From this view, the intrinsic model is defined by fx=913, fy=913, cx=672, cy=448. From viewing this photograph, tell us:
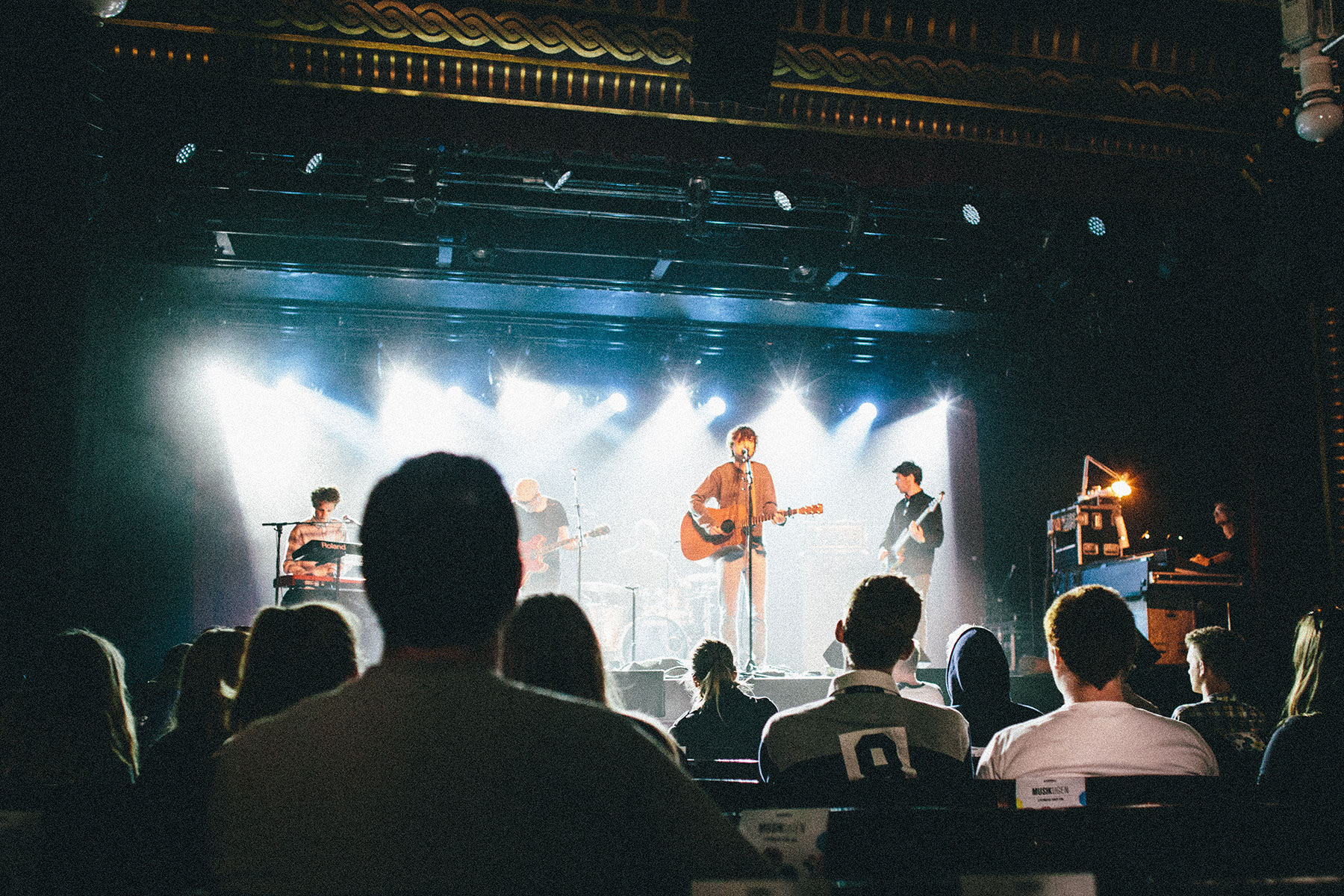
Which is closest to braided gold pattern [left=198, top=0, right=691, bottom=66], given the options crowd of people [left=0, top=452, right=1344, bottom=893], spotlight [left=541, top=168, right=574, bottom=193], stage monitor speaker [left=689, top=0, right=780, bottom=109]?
stage monitor speaker [left=689, top=0, right=780, bottom=109]

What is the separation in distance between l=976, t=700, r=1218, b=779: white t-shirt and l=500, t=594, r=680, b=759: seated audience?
40.3 inches

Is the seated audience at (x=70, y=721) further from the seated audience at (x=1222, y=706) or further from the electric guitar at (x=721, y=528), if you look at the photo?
the electric guitar at (x=721, y=528)

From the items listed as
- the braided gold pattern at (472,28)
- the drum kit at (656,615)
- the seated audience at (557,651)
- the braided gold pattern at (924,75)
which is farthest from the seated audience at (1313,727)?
the drum kit at (656,615)

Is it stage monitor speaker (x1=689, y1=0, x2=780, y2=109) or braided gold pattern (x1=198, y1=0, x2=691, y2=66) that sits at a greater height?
braided gold pattern (x1=198, y1=0, x2=691, y2=66)

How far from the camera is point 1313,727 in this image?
2.35 m

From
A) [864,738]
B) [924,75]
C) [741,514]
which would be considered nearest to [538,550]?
[741,514]

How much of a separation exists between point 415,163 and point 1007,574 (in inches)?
280

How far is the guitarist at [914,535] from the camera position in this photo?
8211 mm

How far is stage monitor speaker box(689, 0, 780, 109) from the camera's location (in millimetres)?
4297

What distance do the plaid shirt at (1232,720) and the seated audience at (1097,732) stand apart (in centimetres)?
96

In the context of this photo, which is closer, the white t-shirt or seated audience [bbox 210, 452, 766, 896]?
seated audience [bbox 210, 452, 766, 896]

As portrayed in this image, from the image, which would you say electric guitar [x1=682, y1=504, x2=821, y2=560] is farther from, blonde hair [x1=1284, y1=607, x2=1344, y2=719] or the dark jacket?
blonde hair [x1=1284, y1=607, x2=1344, y2=719]

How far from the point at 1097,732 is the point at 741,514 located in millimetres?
5770

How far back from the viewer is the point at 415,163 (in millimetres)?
5980
